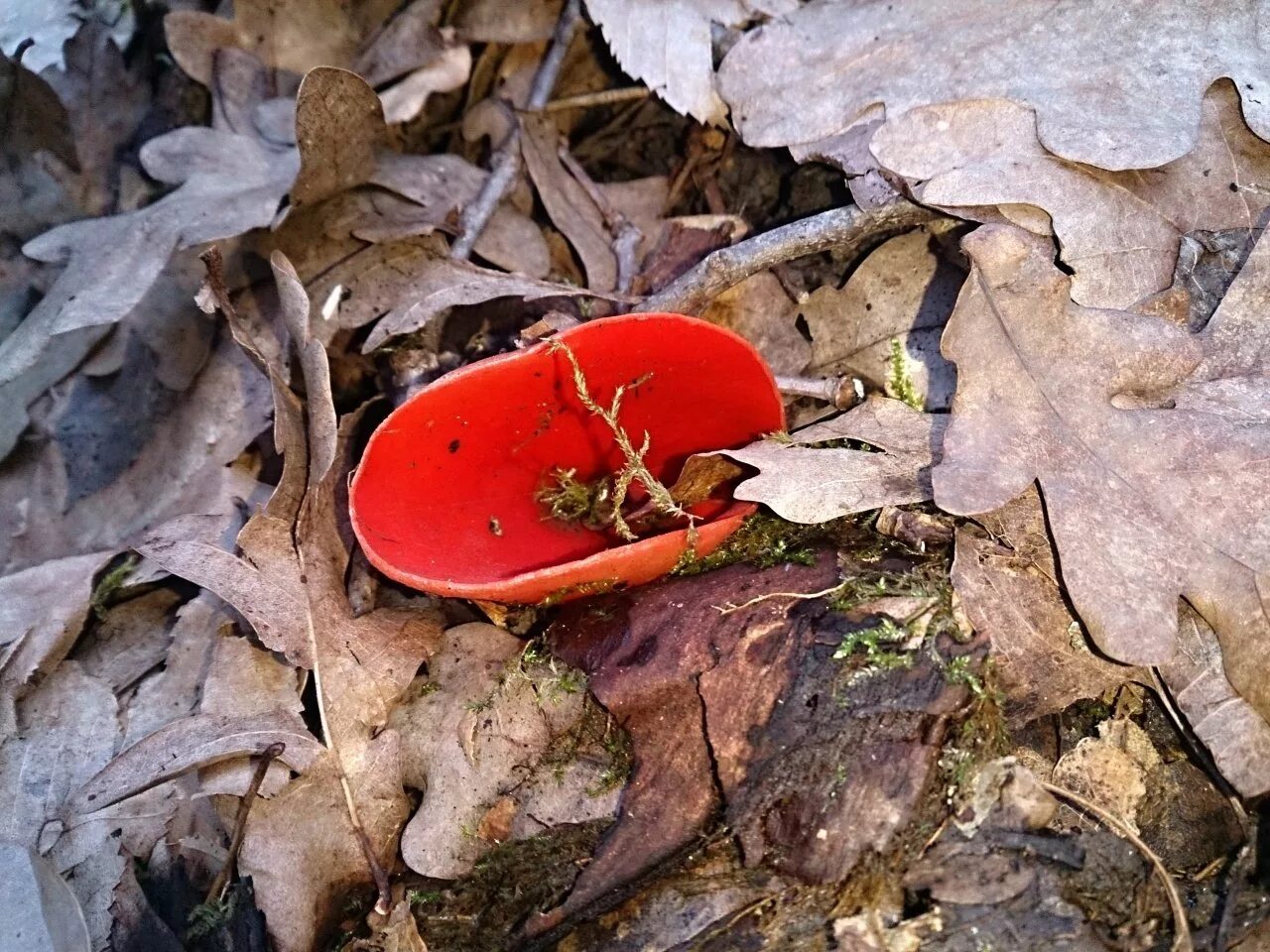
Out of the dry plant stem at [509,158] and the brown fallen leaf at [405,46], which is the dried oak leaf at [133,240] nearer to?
the brown fallen leaf at [405,46]

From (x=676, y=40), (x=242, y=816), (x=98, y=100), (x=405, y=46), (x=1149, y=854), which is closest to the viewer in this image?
(x=1149, y=854)

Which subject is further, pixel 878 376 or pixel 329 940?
pixel 878 376

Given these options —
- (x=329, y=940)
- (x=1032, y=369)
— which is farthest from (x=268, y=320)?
(x=1032, y=369)

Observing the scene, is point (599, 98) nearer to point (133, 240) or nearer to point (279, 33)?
point (279, 33)

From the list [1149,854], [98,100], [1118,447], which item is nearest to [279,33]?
[98,100]

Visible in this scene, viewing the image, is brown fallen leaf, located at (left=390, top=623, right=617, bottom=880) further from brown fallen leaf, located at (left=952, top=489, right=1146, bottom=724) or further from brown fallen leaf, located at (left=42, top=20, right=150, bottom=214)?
brown fallen leaf, located at (left=42, top=20, right=150, bottom=214)

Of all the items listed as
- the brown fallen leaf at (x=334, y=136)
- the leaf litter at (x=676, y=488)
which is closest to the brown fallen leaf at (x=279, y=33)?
the leaf litter at (x=676, y=488)

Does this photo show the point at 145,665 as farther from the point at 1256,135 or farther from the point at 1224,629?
the point at 1256,135
